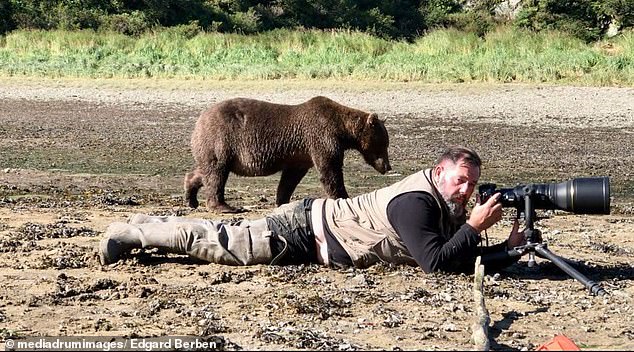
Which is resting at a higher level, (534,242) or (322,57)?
(322,57)

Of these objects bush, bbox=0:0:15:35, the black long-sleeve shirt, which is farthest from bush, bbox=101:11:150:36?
the black long-sleeve shirt

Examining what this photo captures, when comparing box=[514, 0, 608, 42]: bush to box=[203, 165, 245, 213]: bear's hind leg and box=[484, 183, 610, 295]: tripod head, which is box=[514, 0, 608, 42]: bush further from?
box=[484, 183, 610, 295]: tripod head

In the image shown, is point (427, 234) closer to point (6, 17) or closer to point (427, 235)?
point (427, 235)

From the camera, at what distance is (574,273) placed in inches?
291

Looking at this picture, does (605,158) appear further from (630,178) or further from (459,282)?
(459,282)

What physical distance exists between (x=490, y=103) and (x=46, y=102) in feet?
28.3

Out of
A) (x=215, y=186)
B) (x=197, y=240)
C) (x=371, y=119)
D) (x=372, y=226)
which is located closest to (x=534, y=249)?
(x=372, y=226)

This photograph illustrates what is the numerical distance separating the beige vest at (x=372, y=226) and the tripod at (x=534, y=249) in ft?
1.66

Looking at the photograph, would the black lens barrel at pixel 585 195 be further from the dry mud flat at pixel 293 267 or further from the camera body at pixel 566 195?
the dry mud flat at pixel 293 267

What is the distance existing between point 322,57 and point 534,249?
19460mm

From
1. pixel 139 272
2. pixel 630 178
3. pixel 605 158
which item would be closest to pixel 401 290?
pixel 139 272

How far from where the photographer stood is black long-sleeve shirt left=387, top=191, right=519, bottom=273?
24.2ft

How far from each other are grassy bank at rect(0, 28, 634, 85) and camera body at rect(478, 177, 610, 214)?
1576 centimetres

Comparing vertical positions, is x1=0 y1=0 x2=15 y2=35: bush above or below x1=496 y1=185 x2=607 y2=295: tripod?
above
